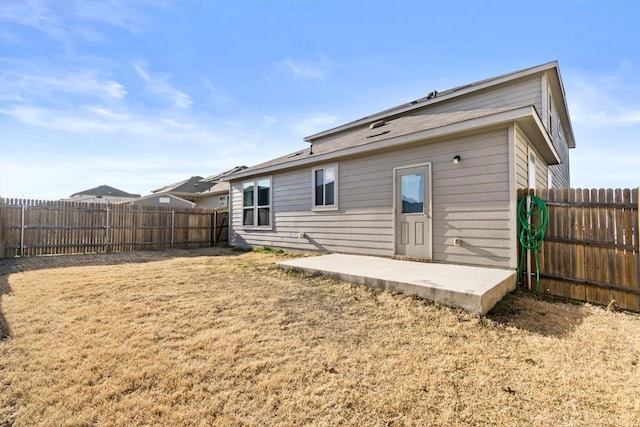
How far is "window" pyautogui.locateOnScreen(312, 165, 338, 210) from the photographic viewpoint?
7.47m

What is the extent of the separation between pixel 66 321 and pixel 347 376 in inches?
126

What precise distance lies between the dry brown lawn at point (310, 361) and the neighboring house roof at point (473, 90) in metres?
6.31

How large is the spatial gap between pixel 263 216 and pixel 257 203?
57 cm

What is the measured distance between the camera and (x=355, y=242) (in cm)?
704

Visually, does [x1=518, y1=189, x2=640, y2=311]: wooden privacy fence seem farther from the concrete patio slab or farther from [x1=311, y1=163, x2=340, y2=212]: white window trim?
[x1=311, y1=163, x2=340, y2=212]: white window trim

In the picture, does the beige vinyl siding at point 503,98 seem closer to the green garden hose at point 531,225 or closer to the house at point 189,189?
the green garden hose at point 531,225

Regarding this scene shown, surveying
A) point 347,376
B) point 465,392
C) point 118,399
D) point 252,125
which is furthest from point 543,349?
point 252,125

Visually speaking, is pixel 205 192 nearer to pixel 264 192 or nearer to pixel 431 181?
pixel 264 192

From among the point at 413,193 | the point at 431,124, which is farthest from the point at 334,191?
the point at 431,124

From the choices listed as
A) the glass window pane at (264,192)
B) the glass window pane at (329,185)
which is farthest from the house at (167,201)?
the glass window pane at (329,185)

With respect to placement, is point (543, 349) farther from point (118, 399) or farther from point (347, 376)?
point (118, 399)

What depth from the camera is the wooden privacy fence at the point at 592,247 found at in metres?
3.92

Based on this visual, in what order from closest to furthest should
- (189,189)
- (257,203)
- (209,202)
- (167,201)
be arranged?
(257,203)
(167,201)
(209,202)
(189,189)

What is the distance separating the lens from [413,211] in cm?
596
